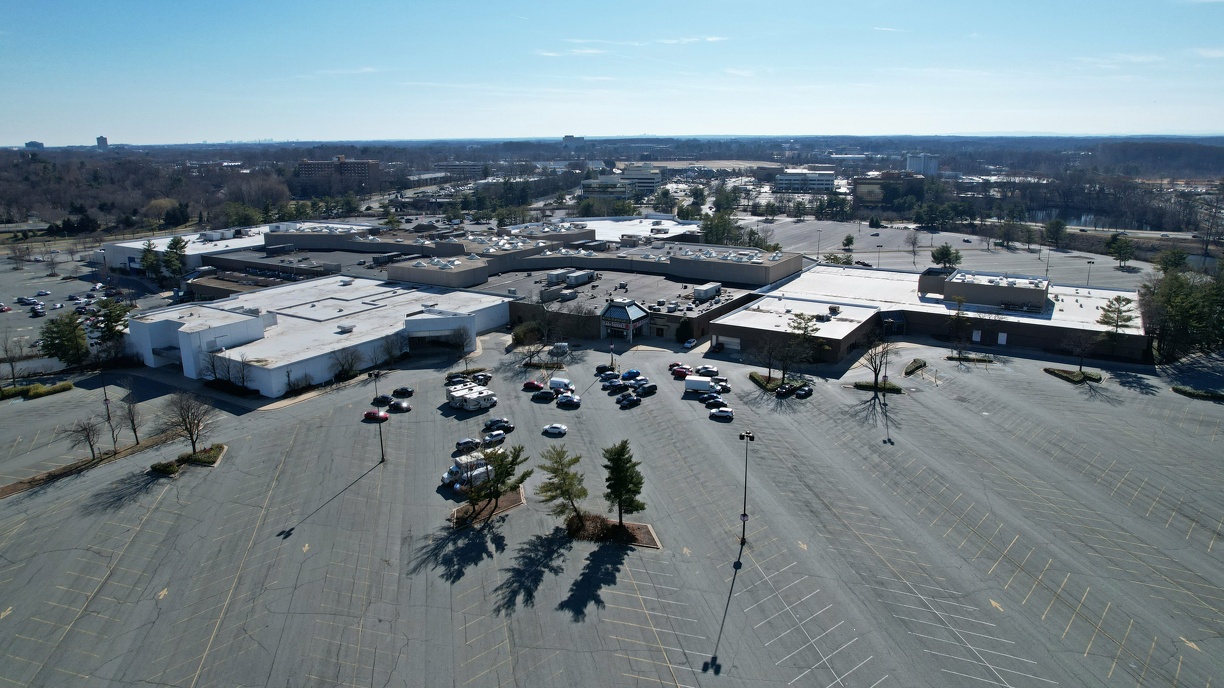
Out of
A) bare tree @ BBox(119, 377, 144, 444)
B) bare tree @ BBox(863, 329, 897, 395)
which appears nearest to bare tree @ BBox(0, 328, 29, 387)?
bare tree @ BBox(119, 377, 144, 444)

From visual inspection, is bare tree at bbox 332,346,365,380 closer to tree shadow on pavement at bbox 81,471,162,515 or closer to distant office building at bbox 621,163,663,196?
tree shadow on pavement at bbox 81,471,162,515

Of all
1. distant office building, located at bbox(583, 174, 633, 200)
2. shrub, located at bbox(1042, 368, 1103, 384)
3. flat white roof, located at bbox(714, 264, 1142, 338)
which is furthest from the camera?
distant office building, located at bbox(583, 174, 633, 200)

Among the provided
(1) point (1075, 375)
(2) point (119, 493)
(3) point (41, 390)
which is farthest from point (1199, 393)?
(3) point (41, 390)

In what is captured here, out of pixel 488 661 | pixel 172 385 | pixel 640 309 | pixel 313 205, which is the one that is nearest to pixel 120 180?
pixel 313 205

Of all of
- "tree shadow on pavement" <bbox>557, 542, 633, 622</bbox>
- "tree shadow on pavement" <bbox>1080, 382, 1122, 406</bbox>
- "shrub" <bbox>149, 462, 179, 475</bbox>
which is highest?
"tree shadow on pavement" <bbox>1080, 382, 1122, 406</bbox>

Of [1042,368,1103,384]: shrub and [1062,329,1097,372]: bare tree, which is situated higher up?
[1062,329,1097,372]: bare tree

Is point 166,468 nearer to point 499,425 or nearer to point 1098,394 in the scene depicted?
point 499,425

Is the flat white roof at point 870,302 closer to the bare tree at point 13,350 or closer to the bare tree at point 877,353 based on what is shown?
the bare tree at point 877,353
